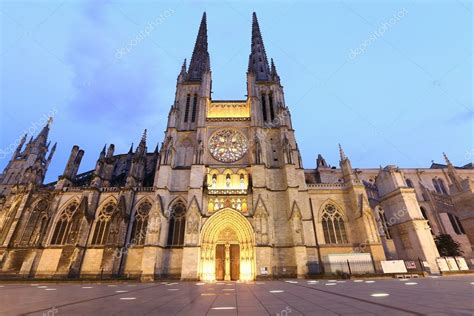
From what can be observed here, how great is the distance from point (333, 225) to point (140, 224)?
1796 cm

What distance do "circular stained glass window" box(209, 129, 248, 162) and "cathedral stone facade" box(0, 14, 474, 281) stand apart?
121 mm

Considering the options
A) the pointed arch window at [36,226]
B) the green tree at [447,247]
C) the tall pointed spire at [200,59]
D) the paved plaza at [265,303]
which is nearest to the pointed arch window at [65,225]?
the pointed arch window at [36,226]

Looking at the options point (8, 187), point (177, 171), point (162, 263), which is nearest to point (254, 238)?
point (162, 263)

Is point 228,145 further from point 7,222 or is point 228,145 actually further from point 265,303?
point 7,222

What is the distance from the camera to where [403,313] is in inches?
126

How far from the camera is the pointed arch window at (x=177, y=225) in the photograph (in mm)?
18828

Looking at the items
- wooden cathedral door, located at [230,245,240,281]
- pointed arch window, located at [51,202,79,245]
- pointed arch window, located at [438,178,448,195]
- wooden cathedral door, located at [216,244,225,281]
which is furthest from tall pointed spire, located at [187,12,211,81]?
pointed arch window, located at [438,178,448,195]

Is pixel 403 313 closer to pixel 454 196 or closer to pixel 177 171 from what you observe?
pixel 177 171

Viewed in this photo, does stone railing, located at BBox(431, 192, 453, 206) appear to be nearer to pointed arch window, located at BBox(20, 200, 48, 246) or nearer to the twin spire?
the twin spire

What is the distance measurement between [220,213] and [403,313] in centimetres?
1595

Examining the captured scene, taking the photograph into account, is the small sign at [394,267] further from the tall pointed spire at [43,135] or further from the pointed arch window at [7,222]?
the tall pointed spire at [43,135]

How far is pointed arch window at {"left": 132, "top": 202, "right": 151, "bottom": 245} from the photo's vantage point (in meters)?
19.6

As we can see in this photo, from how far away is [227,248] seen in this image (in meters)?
18.5

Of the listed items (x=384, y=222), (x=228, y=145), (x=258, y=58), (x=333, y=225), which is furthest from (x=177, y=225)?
(x=258, y=58)
